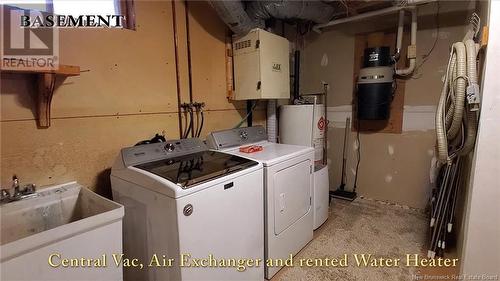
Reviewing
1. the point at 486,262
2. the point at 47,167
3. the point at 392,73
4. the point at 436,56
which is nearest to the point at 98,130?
the point at 47,167

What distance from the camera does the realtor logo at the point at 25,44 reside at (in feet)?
4.25

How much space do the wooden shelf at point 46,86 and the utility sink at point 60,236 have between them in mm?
416

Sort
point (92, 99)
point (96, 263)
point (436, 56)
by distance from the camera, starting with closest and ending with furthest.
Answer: point (96, 263), point (92, 99), point (436, 56)

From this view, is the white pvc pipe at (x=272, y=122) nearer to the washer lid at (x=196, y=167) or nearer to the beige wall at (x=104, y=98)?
the beige wall at (x=104, y=98)

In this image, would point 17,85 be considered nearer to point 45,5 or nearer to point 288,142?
point 45,5

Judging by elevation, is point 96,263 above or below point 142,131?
below

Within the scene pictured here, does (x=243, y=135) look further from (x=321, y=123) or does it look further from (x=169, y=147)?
(x=321, y=123)

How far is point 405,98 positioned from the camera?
9.40 ft

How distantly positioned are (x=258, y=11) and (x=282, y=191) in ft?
5.67

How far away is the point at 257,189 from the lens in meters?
1.72

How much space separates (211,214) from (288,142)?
5.35 ft

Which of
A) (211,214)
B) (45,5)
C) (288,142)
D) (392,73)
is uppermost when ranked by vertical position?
(45,5)

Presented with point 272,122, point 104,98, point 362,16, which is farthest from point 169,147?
point 362,16

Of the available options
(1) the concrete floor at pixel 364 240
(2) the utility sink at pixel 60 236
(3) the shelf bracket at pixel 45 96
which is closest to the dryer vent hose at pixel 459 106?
(1) the concrete floor at pixel 364 240
